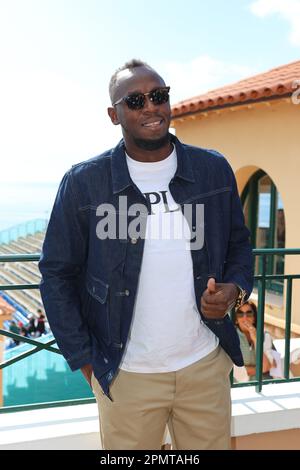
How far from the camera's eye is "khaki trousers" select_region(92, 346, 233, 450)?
192 cm

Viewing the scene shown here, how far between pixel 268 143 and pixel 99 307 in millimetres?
7720

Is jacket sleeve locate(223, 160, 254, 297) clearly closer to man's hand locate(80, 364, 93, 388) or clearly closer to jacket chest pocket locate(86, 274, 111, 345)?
jacket chest pocket locate(86, 274, 111, 345)

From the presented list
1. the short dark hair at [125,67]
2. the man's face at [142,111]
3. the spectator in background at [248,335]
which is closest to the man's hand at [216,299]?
the man's face at [142,111]

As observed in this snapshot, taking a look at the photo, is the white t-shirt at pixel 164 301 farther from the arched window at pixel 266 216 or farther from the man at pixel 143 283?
the arched window at pixel 266 216

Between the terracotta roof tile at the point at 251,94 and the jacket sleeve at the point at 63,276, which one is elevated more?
the terracotta roof tile at the point at 251,94

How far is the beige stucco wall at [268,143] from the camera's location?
28.1ft

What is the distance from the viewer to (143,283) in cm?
192

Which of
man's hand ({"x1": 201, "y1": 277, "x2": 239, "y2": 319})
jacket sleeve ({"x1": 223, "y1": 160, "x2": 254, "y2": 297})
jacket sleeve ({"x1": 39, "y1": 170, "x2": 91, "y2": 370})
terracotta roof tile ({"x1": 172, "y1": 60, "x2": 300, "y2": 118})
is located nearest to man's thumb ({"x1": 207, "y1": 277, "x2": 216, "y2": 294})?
man's hand ({"x1": 201, "y1": 277, "x2": 239, "y2": 319})

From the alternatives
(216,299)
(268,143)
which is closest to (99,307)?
(216,299)

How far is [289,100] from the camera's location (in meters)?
7.92

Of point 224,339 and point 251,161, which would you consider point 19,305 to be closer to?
point 251,161

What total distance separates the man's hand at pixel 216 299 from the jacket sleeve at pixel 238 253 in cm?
13

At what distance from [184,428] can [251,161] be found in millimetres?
8016

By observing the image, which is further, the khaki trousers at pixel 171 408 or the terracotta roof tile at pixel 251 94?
the terracotta roof tile at pixel 251 94
